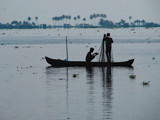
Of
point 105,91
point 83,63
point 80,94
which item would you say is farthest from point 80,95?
point 83,63

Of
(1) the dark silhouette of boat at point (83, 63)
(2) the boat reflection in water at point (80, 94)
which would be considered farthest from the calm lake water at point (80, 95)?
(1) the dark silhouette of boat at point (83, 63)

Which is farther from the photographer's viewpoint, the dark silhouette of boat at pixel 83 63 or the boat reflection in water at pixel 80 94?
the dark silhouette of boat at pixel 83 63

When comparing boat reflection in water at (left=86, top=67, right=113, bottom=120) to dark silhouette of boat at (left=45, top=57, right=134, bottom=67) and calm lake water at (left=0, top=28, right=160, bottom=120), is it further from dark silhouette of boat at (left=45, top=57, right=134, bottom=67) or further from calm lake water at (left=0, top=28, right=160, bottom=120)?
dark silhouette of boat at (left=45, top=57, right=134, bottom=67)

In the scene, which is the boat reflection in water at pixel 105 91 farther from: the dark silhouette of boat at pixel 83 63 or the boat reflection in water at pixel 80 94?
the dark silhouette of boat at pixel 83 63

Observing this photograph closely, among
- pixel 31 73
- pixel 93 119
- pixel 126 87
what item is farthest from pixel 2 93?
pixel 31 73

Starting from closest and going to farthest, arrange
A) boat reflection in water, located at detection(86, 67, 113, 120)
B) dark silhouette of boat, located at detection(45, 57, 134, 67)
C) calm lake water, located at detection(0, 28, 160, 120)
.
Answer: calm lake water, located at detection(0, 28, 160, 120)
boat reflection in water, located at detection(86, 67, 113, 120)
dark silhouette of boat, located at detection(45, 57, 134, 67)

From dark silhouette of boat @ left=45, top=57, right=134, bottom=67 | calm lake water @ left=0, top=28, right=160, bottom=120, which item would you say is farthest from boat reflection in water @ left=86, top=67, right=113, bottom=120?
dark silhouette of boat @ left=45, top=57, right=134, bottom=67

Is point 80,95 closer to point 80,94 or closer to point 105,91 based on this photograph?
point 80,94

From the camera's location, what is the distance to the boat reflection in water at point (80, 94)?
19.2 m

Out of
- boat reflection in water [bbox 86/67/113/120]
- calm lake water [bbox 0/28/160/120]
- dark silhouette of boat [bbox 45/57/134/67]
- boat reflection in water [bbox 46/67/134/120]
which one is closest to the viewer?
calm lake water [bbox 0/28/160/120]

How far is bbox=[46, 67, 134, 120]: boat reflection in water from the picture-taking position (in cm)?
1915

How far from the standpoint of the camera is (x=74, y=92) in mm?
24906

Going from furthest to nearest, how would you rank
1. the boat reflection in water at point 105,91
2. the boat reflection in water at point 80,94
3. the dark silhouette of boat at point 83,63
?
1. the dark silhouette of boat at point 83,63
2. the boat reflection in water at point 105,91
3. the boat reflection in water at point 80,94

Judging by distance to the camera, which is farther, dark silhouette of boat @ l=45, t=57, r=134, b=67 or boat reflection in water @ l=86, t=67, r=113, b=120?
dark silhouette of boat @ l=45, t=57, r=134, b=67
